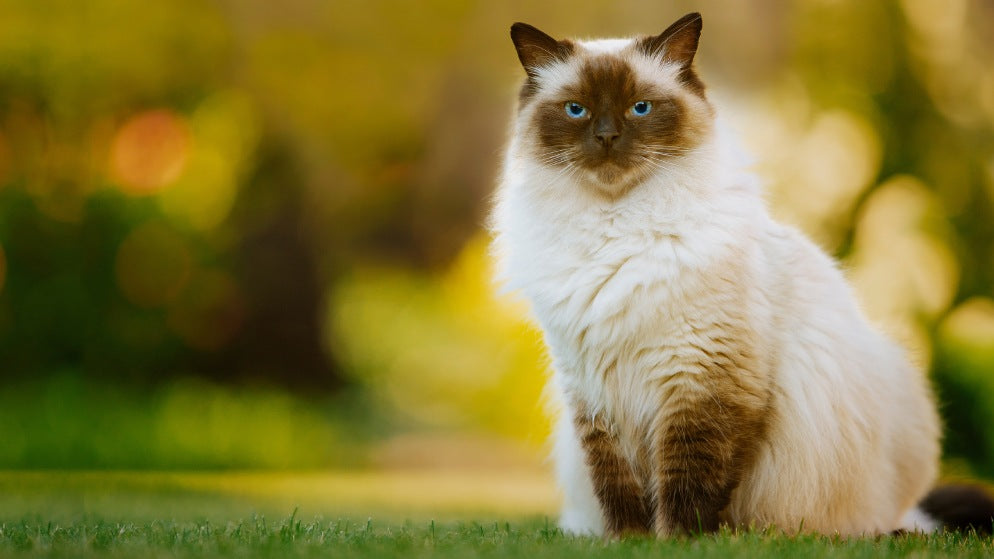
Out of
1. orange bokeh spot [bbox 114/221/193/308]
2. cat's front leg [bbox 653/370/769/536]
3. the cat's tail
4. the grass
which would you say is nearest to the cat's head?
cat's front leg [bbox 653/370/769/536]

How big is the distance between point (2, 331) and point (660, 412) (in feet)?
20.2

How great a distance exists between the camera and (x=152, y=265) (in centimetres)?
776

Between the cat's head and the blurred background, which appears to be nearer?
the cat's head

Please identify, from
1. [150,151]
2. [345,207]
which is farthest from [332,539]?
[345,207]

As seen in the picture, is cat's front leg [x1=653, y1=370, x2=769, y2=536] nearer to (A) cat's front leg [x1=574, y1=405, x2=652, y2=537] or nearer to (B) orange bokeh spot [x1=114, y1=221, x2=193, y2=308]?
(A) cat's front leg [x1=574, y1=405, x2=652, y2=537]

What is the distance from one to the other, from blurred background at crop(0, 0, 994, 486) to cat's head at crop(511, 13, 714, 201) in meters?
3.96

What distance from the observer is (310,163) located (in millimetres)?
8719

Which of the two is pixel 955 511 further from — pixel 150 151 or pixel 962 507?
pixel 150 151

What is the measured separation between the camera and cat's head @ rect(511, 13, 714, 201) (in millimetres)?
2944

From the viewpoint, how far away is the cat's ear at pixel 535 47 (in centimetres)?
316

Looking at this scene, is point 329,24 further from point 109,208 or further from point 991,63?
point 991,63

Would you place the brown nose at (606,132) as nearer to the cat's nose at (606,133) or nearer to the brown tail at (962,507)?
the cat's nose at (606,133)

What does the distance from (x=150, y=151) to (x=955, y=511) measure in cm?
653

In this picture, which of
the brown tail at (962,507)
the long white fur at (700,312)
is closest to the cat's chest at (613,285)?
the long white fur at (700,312)
